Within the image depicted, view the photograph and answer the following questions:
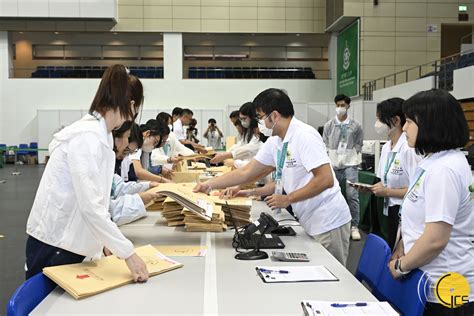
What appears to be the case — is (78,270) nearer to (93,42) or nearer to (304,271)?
(304,271)

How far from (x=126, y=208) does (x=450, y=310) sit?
5.40 ft

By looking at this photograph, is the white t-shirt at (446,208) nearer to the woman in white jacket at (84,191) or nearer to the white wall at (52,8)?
the woman in white jacket at (84,191)

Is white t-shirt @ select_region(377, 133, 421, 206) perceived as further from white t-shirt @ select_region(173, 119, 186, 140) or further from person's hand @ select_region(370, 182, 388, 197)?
white t-shirt @ select_region(173, 119, 186, 140)

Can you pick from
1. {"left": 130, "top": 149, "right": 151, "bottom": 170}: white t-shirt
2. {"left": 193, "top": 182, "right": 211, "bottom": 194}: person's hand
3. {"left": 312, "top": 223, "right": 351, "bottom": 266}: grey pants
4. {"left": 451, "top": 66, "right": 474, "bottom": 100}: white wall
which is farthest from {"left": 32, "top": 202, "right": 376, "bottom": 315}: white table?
{"left": 451, "top": 66, "right": 474, "bottom": 100}: white wall

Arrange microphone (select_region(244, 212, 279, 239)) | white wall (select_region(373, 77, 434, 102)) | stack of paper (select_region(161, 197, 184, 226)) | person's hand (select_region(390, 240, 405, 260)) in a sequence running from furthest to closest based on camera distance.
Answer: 1. white wall (select_region(373, 77, 434, 102))
2. stack of paper (select_region(161, 197, 184, 226))
3. microphone (select_region(244, 212, 279, 239))
4. person's hand (select_region(390, 240, 405, 260))

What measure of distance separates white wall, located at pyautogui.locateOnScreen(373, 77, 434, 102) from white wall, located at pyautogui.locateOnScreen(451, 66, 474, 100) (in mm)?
879

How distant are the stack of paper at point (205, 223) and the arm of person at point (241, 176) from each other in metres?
0.37

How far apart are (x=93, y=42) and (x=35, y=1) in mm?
3000

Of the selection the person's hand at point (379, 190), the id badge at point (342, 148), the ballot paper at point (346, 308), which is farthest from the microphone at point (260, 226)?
the id badge at point (342, 148)

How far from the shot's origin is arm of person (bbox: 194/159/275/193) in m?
3.13

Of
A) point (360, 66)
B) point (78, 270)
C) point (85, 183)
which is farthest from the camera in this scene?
point (360, 66)

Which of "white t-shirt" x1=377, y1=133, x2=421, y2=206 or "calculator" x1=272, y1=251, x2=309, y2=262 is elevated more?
"white t-shirt" x1=377, y1=133, x2=421, y2=206

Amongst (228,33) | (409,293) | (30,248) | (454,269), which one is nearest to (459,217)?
(454,269)

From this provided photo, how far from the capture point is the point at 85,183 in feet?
5.57
